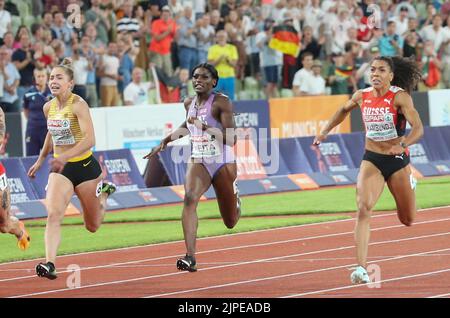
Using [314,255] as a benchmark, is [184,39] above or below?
above

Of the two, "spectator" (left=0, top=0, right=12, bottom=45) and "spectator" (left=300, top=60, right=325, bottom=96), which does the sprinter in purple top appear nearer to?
"spectator" (left=0, top=0, right=12, bottom=45)

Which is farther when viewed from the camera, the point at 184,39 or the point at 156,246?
the point at 184,39

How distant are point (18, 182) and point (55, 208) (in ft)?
27.8

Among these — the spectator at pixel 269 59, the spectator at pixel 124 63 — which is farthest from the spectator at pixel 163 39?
the spectator at pixel 269 59

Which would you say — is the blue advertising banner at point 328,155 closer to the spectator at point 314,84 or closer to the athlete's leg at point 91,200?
the spectator at point 314,84

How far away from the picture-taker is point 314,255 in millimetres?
14672

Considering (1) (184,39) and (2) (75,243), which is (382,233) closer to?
(2) (75,243)

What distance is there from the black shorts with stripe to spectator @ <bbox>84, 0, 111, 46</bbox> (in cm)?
1165

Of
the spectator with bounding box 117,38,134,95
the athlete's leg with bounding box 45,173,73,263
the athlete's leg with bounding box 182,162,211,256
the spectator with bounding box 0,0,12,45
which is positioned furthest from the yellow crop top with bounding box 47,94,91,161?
the spectator with bounding box 117,38,134,95

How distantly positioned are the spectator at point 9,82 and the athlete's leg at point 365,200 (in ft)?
39.8

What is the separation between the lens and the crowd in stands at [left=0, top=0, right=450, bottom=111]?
2422 cm

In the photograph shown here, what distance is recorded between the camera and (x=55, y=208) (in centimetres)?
1307
